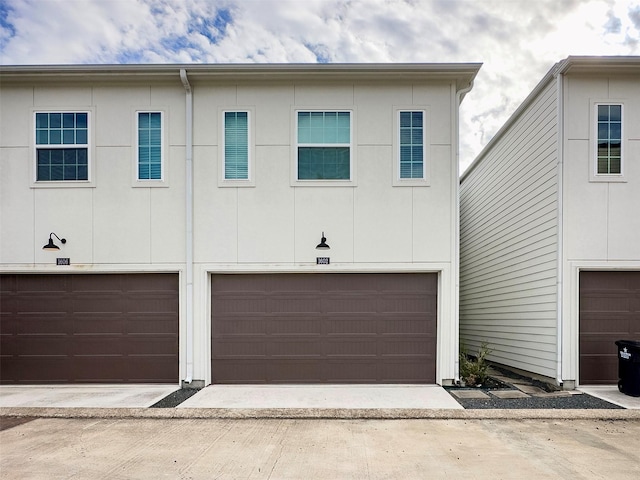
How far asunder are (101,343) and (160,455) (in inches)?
142

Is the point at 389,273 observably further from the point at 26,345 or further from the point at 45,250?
the point at 26,345

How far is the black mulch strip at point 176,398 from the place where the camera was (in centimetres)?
592

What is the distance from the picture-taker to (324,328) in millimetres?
7102

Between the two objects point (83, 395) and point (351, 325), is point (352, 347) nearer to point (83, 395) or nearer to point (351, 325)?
point (351, 325)

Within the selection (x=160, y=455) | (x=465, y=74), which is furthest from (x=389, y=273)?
(x=160, y=455)

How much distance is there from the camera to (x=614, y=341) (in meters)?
6.82

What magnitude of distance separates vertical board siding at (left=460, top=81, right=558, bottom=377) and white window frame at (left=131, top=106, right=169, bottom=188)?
6.76 meters

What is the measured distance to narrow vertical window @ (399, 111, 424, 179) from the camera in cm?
711

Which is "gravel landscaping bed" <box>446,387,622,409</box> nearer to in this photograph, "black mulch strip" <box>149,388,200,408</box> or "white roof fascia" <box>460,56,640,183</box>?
"black mulch strip" <box>149,388,200,408</box>

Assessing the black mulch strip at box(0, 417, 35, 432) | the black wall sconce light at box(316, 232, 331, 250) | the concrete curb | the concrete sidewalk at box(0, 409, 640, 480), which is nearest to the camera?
the concrete sidewalk at box(0, 409, 640, 480)

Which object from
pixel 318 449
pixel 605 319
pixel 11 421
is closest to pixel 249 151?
pixel 318 449

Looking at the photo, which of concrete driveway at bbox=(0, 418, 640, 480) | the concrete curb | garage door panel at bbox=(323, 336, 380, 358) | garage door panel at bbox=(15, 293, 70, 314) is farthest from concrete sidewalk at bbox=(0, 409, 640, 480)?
garage door panel at bbox=(15, 293, 70, 314)

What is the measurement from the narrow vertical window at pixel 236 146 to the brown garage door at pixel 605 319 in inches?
241

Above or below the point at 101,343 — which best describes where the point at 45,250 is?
above
